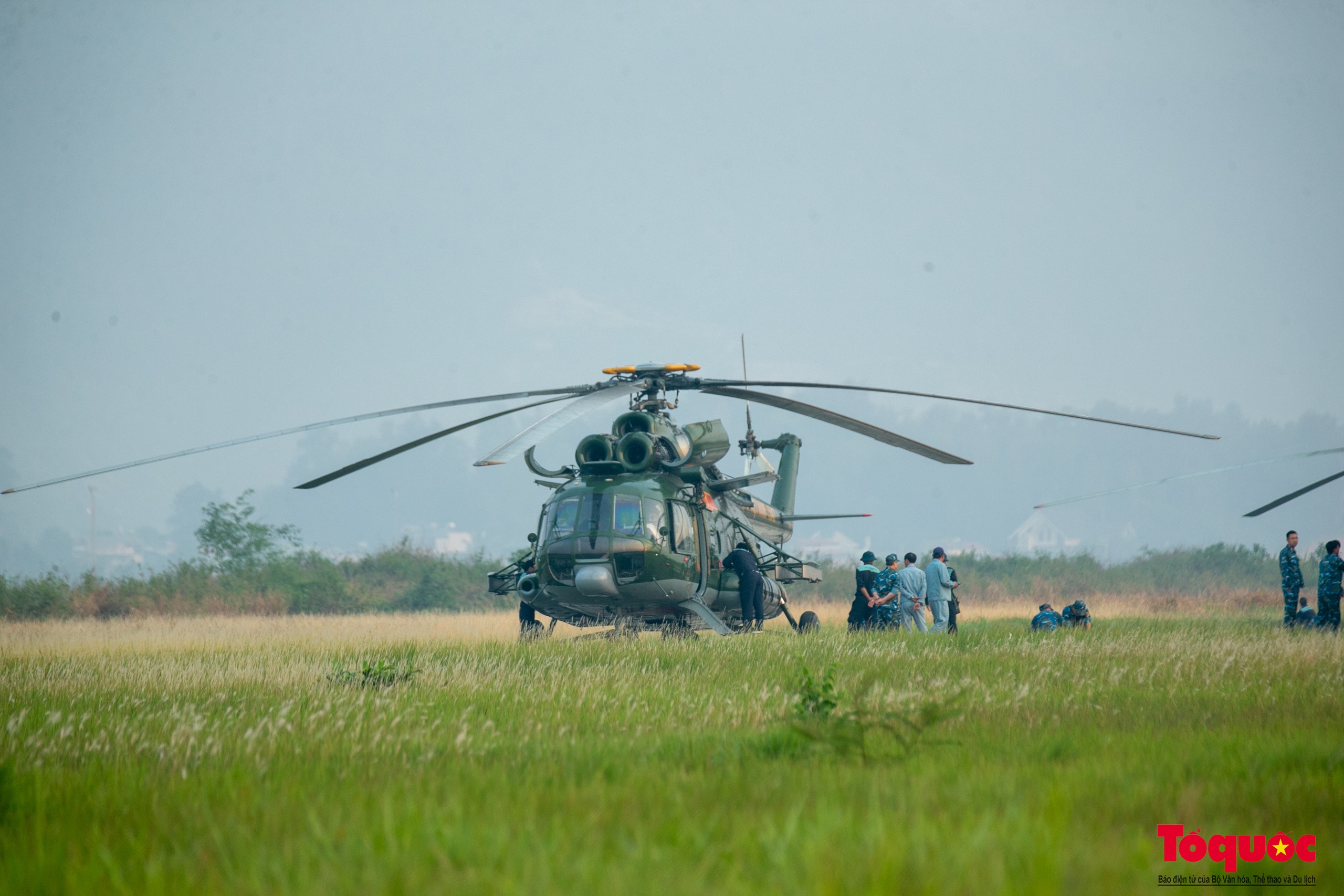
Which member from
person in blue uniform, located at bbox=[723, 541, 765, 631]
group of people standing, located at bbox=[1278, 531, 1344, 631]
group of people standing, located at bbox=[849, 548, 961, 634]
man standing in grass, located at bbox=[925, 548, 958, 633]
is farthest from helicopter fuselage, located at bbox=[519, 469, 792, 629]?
group of people standing, located at bbox=[1278, 531, 1344, 631]

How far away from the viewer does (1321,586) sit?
1410 cm

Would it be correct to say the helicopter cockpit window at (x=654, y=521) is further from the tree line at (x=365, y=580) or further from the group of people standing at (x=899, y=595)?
the tree line at (x=365, y=580)

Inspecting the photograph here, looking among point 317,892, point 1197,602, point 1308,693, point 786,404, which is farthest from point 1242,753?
point 1197,602

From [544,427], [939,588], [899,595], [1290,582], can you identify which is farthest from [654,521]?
[1290,582]

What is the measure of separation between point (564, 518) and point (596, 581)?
3.73ft

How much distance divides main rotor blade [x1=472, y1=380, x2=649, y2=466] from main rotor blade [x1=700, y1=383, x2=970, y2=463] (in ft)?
6.34

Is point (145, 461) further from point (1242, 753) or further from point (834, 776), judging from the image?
point (1242, 753)

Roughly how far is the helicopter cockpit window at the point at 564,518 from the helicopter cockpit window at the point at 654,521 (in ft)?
3.40

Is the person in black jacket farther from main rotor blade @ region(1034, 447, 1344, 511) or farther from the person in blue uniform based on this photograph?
main rotor blade @ region(1034, 447, 1344, 511)

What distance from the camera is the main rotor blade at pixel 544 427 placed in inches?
411

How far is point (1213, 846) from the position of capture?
10.9 feet

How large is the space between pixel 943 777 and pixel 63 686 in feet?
27.8

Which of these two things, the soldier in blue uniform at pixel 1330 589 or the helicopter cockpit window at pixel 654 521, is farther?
the soldier in blue uniform at pixel 1330 589

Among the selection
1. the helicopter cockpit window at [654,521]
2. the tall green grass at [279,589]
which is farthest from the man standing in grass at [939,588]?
the tall green grass at [279,589]
